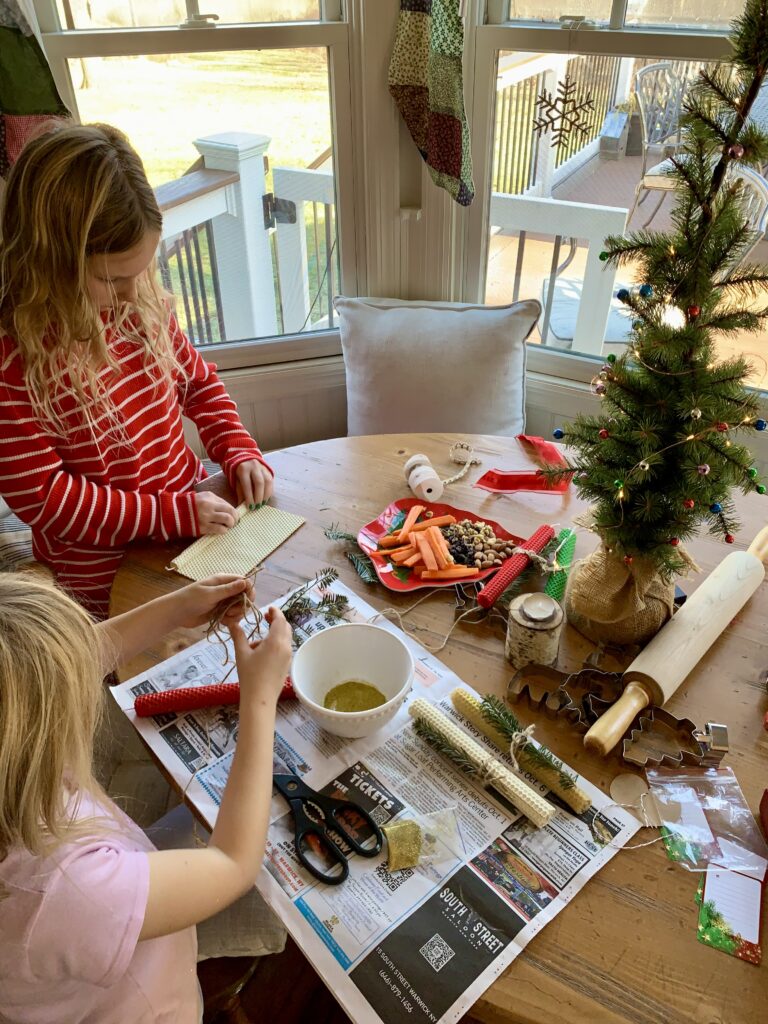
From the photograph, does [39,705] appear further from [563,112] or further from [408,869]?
[563,112]

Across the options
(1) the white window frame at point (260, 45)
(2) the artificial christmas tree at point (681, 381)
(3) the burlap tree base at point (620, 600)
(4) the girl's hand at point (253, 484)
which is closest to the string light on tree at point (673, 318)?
(2) the artificial christmas tree at point (681, 381)

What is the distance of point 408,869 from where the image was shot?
784mm

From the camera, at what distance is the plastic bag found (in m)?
0.80

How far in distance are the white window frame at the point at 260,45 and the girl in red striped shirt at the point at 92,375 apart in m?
0.76

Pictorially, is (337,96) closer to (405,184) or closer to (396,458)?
(405,184)

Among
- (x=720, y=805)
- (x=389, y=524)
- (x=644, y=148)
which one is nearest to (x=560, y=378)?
(x=644, y=148)

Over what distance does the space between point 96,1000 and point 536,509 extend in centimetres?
95

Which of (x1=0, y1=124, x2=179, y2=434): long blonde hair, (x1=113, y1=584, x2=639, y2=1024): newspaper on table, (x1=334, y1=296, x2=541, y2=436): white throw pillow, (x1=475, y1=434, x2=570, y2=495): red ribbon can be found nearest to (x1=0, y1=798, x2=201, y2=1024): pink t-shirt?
(x1=113, y1=584, x2=639, y2=1024): newspaper on table

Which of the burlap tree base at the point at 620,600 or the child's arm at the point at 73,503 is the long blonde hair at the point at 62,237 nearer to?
the child's arm at the point at 73,503

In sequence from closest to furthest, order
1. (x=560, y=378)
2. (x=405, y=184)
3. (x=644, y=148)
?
(x=644, y=148)
(x=405, y=184)
(x=560, y=378)

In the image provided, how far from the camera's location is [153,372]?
1.42 m

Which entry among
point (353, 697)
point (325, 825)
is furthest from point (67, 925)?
point (353, 697)

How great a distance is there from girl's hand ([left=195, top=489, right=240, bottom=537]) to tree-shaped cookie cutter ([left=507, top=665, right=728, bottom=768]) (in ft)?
1.90

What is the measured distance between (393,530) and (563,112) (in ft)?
4.14
